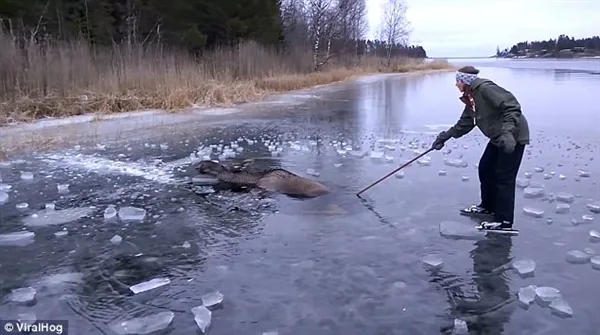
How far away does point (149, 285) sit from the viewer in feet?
11.3

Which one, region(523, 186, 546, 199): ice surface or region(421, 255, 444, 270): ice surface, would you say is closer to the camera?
region(421, 255, 444, 270): ice surface

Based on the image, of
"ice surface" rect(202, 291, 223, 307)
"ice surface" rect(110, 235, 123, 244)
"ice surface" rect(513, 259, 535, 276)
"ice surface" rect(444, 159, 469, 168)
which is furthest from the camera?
"ice surface" rect(444, 159, 469, 168)

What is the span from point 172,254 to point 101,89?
32.8 ft

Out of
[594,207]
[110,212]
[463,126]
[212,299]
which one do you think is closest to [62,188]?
[110,212]

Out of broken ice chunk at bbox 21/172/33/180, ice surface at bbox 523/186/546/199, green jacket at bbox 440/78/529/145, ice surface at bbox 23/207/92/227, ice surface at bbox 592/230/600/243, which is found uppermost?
green jacket at bbox 440/78/529/145

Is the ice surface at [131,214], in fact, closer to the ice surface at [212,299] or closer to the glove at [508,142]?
the ice surface at [212,299]

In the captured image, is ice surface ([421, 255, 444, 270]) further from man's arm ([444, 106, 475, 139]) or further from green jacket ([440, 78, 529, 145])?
man's arm ([444, 106, 475, 139])

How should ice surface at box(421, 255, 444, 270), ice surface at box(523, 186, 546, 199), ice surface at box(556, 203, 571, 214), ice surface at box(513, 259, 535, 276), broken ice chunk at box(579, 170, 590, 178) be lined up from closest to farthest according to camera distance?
ice surface at box(513, 259, 535, 276) → ice surface at box(421, 255, 444, 270) → ice surface at box(556, 203, 571, 214) → ice surface at box(523, 186, 546, 199) → broken ice chunk at box(579, 170, 590, 178)

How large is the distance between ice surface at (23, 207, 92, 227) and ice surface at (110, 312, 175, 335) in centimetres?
209

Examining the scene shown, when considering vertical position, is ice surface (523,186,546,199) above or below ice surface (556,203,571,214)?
above

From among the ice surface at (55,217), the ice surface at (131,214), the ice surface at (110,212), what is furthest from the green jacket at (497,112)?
the ice surface at (55,217)

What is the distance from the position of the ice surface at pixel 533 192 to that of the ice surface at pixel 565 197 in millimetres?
142

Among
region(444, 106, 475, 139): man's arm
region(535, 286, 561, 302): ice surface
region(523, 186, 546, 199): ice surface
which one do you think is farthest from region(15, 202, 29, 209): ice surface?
region(523, 186, 546, 199): ice surface

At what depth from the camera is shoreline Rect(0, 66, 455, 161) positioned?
8.56 m
